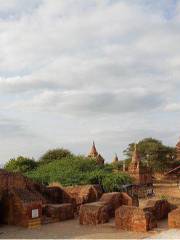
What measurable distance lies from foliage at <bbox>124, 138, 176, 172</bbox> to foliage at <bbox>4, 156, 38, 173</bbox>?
22.7 m

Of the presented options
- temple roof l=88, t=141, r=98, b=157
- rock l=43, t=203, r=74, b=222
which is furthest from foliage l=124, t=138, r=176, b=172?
rock l=43, t=203, r=74, b=222

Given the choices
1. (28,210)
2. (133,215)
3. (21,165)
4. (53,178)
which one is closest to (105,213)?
(133,215)

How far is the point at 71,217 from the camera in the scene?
22.0 m

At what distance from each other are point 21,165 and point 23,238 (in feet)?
87.2

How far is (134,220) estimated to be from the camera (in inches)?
688

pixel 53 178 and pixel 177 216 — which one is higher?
pixel 53 178

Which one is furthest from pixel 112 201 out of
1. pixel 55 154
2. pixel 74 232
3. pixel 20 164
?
→ pixel 55 154

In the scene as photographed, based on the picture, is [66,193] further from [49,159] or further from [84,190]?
[49,159]

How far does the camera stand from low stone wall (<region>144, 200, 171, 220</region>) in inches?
798

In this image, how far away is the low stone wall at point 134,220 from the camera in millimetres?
17284

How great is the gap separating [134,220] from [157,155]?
4349 cm

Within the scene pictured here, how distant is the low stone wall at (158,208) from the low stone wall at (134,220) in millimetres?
2362

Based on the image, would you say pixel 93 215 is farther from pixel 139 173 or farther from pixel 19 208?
pixel 139 173

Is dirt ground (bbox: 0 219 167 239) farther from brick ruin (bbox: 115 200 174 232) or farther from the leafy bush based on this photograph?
the leafy bush
